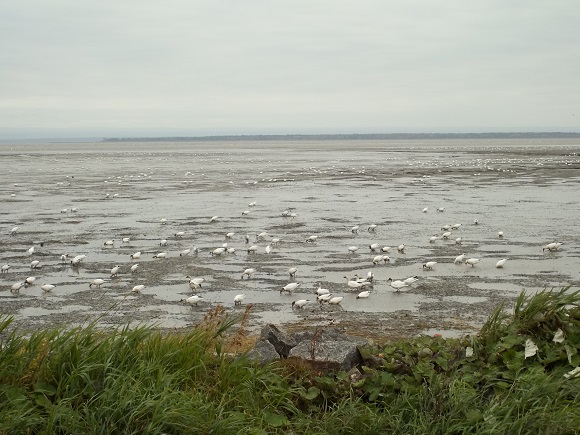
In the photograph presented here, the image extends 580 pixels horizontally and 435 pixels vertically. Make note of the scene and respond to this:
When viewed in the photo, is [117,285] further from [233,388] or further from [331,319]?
[233,388]

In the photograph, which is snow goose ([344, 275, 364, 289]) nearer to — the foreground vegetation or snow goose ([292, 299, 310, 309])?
snow goose ([292, 299, 310, 309])

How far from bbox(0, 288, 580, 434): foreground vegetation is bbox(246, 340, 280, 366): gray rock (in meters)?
0.14

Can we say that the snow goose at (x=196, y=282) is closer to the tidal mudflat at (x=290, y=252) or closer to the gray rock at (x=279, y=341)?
the tidal mudflat at (x=290, y=252)

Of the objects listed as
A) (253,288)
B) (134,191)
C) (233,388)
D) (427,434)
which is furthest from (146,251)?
(134,191)

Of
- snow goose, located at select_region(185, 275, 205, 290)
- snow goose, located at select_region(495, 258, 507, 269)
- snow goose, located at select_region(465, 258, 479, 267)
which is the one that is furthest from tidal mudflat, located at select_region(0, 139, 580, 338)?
snow goose, located at select_region(465, 258, 479, 267)

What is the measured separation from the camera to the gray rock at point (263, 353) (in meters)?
7.09

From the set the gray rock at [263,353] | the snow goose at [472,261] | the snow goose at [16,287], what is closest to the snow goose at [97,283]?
the snow goose at [16,287]

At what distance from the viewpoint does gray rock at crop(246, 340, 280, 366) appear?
23.3 feet

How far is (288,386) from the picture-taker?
6.81 m

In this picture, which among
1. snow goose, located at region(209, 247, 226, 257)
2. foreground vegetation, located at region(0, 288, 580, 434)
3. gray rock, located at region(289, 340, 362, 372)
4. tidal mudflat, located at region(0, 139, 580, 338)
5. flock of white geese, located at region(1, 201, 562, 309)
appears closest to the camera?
foreground vegetation, located at region(0, 288, 580, 434)

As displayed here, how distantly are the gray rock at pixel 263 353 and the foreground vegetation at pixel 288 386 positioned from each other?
0.46ft

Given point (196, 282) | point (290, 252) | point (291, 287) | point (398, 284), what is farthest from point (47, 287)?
point (398, 284)

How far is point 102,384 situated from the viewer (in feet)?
19.9

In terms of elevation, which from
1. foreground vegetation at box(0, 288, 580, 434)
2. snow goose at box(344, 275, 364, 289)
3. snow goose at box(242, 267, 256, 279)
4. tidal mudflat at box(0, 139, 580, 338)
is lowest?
tidal mudflat at box(0, 139, 580, 338)
